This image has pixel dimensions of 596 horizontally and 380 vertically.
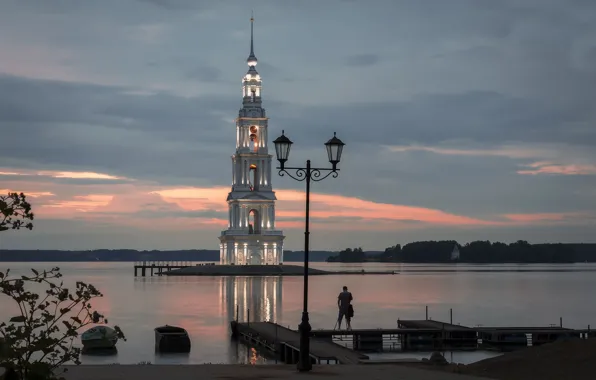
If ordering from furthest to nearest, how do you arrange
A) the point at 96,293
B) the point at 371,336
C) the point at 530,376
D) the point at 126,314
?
the point at 126,314, the point at 371,336, the point at 530,376, the point at 96,293

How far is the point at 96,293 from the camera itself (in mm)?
12359

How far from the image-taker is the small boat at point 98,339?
4334cm

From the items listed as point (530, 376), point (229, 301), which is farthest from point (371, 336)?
point (229, 301)

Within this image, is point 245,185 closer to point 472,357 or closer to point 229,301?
point 229,301

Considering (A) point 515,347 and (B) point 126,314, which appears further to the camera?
(B) point 126,314

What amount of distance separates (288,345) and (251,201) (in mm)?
125349

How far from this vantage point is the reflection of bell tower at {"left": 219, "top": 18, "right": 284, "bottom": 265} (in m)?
160

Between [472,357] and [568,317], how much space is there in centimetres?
3780

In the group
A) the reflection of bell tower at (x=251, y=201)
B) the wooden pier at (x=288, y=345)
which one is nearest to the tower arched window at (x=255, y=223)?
the reflection of bell tower at (x=251, y=201)

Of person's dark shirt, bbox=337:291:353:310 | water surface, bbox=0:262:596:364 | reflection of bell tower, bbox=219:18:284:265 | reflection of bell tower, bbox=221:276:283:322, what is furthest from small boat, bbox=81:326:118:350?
reflection of bell tower, bbox=219:18:284:265

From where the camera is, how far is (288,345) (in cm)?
3481

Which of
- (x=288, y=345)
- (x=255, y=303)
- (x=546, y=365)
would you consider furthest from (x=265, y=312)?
(x=546, y=365)

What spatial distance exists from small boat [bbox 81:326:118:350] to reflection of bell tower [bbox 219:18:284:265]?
114475 mm

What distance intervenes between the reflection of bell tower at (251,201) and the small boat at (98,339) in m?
114
